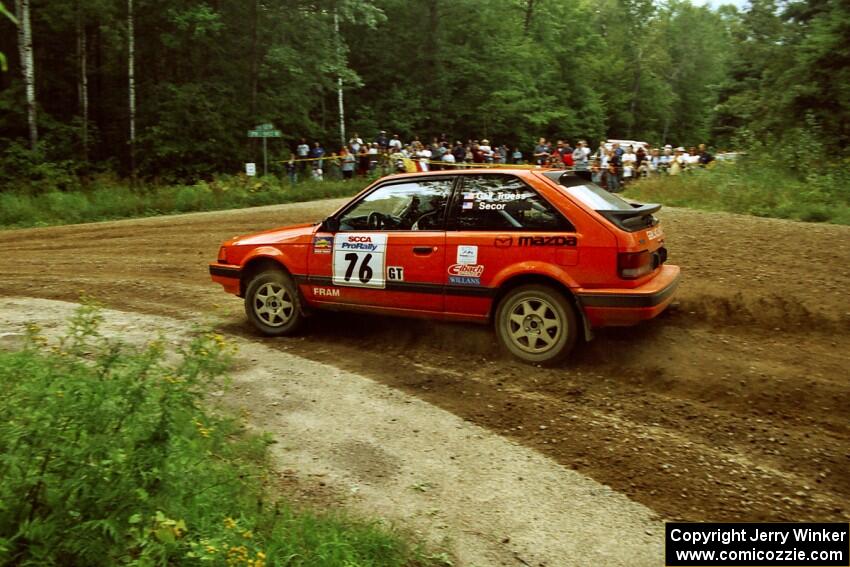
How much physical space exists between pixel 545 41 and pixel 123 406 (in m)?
50.6

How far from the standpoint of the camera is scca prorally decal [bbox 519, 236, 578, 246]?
584cm

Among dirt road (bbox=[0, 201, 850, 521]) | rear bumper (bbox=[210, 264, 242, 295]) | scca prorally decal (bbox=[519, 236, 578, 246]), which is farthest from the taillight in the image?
rear bumper (bbox=[210, 264, 242, 295])

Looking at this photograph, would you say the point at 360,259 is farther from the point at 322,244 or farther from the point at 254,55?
the point at 254,55

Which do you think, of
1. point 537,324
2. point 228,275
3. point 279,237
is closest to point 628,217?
point 537,324

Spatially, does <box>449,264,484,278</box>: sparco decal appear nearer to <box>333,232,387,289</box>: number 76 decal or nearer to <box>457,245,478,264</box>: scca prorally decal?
<box>457,245,478,264</box>: scca prorally decal

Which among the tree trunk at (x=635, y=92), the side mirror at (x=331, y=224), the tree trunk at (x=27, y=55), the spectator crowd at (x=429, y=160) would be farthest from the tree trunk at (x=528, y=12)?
the side mirror at (x=331, y=224)

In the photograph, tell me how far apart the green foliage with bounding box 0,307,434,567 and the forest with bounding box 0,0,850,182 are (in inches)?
551

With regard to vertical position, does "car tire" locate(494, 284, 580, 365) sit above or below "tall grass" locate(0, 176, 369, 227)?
below

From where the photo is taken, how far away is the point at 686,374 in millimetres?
5781

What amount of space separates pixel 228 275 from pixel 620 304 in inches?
164

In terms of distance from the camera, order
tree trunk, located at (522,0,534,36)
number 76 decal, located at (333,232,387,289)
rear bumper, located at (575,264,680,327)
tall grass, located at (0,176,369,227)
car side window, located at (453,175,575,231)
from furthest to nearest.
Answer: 1. tree trunk, located at (522,0,534,36)
2. tall grass, located at (0,176,369,227)
3. number 76 decal, located at (333,232,387,289)
4. car side window, located at (453,175,575,231)
5. rear bumper, located at (575,264,680,327)

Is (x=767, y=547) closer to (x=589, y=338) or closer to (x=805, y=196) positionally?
(x=589, y=338)

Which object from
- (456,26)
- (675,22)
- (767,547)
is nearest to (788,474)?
(767,547)

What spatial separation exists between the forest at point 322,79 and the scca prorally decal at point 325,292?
1136 centimetres
